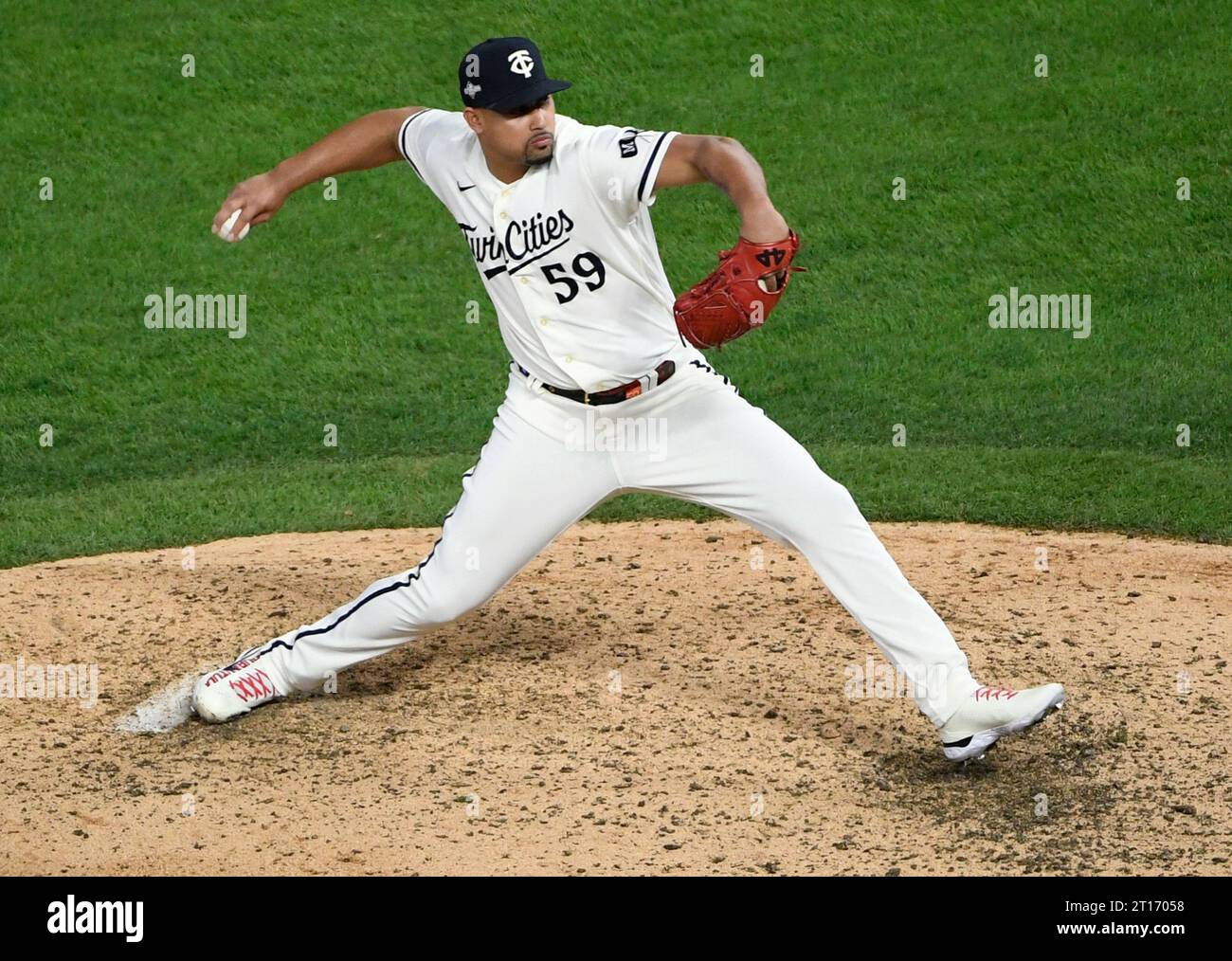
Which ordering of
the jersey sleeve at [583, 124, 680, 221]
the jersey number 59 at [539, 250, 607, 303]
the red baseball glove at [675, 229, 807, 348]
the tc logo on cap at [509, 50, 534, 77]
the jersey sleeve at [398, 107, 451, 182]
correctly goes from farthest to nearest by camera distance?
the jersey sleeve at [398, 107, 451, 182], the jersey number 59 at [539, 250, 607, 303], the tc logo on cap at [509, 50, 534, 77], the jersey sleeve at [583, 124, 680, 221], the red baseball glove at [675, 229, 807, 348]

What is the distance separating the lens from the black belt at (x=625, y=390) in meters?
4.96

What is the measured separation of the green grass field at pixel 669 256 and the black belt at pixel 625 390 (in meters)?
2.98

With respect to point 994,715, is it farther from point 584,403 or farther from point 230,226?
point 230,226

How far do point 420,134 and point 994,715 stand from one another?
2.48m

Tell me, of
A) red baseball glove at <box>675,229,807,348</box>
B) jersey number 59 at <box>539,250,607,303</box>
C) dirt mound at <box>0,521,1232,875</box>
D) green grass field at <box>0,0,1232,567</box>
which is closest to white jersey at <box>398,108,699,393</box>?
jersey number 59 at <box>539,250,607,303</box>

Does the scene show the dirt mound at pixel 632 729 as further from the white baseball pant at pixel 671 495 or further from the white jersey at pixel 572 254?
the white jersey at pixel 572 254

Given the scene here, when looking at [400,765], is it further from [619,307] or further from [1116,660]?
[1116,660]

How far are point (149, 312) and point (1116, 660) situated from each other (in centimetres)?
708

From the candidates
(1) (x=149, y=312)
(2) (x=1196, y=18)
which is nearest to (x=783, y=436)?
(1) (x=149, y=312)

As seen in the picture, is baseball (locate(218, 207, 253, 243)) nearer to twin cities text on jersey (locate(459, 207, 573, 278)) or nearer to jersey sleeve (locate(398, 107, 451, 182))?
jersey sleeve (locate(398, 107, 451, 182))

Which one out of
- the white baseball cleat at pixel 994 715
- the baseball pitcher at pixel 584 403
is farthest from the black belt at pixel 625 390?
the white baseball cleat at pixel 994 715

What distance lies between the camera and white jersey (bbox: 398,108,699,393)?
4.75 meters

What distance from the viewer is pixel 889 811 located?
4.77 metres

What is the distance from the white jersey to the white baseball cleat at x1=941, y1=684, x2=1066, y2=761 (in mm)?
1358
